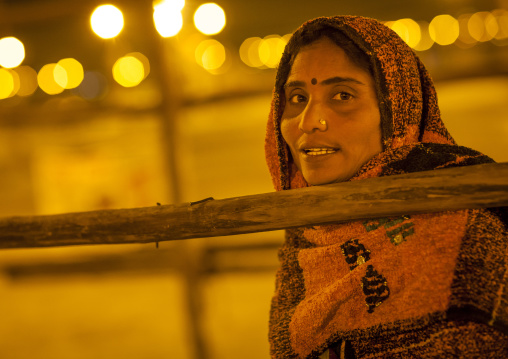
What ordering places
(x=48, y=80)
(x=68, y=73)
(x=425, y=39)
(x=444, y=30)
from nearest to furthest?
(x=425, y=39) < (x=444, y=30) < (x=68, y=73) < (x=48, y=80)

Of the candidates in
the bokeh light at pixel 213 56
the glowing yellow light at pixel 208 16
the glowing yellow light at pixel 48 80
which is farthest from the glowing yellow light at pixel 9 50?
the bokeh light at pixel 213 56

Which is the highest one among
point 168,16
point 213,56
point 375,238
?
point 213,56

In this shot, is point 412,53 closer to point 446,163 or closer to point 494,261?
point 446,163

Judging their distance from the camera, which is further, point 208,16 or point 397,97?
point 208,16

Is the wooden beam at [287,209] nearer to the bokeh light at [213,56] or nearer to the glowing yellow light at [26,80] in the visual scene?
the glowing yellow light at [26,80]

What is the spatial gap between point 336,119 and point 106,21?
2.85 metres

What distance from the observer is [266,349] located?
12.2 feet

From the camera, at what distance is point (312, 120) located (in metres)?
1.38

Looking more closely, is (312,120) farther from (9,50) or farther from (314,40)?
(9,50)

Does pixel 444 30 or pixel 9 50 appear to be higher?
pixel 444 30

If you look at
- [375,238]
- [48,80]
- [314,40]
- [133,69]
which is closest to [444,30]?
[133,69]

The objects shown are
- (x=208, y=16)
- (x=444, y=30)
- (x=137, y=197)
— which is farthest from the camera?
(x=444, y=30)

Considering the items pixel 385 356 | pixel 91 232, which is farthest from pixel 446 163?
pixel 91 232

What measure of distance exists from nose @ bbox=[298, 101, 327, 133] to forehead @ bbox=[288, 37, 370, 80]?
88mm
